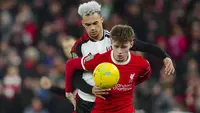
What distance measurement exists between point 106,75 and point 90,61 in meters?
0.51

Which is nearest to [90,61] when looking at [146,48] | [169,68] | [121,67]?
[121,67]

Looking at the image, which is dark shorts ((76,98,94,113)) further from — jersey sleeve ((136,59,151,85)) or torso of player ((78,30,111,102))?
jersey sleeve ((136,59,151,85))

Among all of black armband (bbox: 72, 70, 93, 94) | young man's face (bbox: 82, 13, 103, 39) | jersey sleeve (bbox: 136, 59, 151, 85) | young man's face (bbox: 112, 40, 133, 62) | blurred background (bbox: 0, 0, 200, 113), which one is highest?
young man's face (bbox: 82, 13, 103, 39)

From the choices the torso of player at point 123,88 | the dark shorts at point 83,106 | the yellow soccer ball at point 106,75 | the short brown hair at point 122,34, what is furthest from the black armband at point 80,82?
the short brown hair at point 122,34

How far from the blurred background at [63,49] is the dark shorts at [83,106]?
513cm

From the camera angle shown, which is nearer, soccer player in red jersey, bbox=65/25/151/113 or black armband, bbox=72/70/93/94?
soccer player in red jersey, bbox=65/25/151/113

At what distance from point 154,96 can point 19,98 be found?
3.87m

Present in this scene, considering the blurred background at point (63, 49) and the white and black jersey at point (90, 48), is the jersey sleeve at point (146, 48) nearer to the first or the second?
the white and black jersey at point (90, 48)

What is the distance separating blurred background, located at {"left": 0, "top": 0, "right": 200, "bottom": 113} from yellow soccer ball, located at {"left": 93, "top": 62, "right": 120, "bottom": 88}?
634 cm

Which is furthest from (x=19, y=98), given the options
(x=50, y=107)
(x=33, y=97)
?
(x=50, y=107)

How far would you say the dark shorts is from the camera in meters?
9.03

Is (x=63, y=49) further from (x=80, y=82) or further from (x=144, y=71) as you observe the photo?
(x=144, y=71)

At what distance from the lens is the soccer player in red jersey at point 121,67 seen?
8133 millimetres

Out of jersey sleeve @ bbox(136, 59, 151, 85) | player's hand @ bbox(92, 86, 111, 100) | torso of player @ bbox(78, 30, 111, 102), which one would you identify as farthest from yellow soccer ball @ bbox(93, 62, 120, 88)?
torso of player @ bbox(78, 30, 111, 102)
